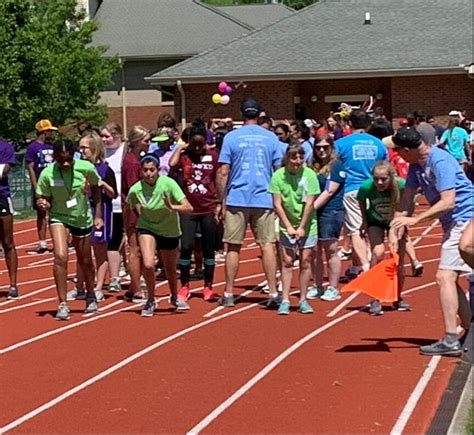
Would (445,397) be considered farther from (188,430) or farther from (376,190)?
(376,190)

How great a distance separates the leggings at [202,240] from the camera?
43.4 ft

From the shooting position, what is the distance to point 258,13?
63281 millimetres

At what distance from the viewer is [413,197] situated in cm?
1016

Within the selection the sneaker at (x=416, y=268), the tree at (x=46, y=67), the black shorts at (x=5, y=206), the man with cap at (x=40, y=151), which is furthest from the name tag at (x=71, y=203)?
the tree at (x=46, y=67)

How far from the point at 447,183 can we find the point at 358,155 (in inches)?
137

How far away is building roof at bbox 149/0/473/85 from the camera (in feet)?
115

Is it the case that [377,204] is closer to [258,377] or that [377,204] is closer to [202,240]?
[202,240]

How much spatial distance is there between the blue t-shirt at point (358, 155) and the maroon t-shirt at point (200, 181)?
1547 mm

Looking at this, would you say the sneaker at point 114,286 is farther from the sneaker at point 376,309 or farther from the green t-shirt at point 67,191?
the sneaker at point 376,309

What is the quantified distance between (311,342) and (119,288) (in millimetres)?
4200

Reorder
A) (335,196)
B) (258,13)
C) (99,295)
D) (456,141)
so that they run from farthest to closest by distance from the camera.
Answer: (258,13), (456,141), (99,295), (335,196)

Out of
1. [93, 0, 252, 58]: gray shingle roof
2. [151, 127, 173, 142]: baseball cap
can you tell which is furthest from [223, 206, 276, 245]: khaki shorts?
[93, 0, 252, 58]: gray shingle roof

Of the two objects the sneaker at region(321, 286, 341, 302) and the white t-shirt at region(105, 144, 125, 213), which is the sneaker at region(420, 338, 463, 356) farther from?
the white t-shirt at region(105, 144, 125, 213)

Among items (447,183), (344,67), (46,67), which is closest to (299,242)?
(447,183)
